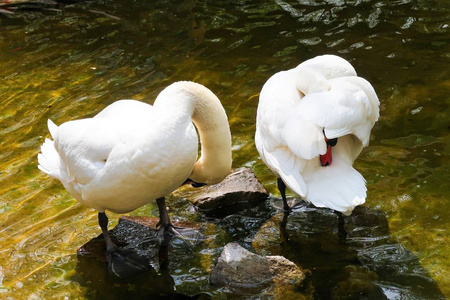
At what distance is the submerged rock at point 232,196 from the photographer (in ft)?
17.7

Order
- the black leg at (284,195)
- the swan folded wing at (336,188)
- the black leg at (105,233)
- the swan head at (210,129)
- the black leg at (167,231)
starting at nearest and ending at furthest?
the swan folded wing at (336,188) → the swan head at (210,129) → the black leg at (105,233) → the black leg at (167,231) → the black leg at (284,195)

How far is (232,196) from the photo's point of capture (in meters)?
5.41

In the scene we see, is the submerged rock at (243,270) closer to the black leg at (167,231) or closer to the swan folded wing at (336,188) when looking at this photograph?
the swan folded wing at (336,188)

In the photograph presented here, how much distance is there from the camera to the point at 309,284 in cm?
429

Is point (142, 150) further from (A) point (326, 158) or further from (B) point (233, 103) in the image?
(B) point (233, 103)

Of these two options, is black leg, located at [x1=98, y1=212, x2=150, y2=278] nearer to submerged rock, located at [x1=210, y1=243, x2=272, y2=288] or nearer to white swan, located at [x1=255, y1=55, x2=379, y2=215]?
submerged rock, located at [x1=210, y1=243, x2=272, y2=288]

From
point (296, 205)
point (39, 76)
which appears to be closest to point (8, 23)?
point (39, 76)

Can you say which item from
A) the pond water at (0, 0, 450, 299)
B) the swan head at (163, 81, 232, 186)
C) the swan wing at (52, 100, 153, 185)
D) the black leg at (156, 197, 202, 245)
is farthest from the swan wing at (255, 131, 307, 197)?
the swan wing at (52, 100, 153, 185)

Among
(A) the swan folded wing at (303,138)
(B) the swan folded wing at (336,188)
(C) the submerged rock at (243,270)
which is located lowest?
(C) the submerged rock at (243,270)

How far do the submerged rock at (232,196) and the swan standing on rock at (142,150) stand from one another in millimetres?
535

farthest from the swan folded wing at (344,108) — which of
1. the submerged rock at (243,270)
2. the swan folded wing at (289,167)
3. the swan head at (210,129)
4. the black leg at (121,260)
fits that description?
the black leg at (121,260)

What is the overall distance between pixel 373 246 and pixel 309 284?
63 centimetres

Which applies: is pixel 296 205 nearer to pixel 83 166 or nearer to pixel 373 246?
pixel 373 246

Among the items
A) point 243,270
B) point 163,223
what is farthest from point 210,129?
point 243,270
